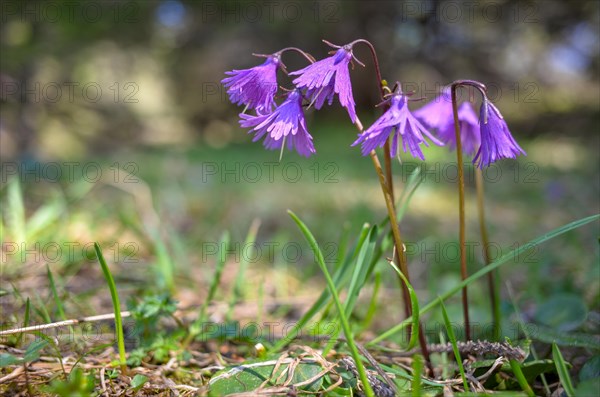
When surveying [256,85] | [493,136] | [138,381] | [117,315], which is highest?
[256,85]

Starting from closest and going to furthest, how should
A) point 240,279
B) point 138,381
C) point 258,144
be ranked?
1. point 138,381
2. point 240,279
3. point 258,144

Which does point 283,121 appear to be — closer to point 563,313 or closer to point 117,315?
point 117,315

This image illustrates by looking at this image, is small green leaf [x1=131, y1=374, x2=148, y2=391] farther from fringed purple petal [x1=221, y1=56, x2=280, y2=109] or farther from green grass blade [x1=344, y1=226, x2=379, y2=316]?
fringed purple petal [x1=221, y1=56, x2=280, y2=109]

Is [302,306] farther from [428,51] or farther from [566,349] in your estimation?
[428,51]

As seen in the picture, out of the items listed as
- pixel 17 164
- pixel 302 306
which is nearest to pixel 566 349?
pixel 302 306

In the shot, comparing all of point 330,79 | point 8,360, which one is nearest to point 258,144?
point 330,79

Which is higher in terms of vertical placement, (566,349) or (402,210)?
(402,210)

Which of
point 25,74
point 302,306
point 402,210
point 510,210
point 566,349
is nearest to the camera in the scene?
point 566,349
